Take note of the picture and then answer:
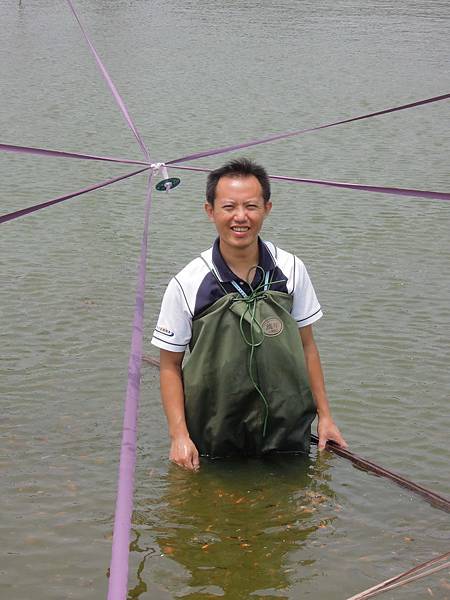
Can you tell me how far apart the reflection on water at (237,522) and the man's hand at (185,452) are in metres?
0.21

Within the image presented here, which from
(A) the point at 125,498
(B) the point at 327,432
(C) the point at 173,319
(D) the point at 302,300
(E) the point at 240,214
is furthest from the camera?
(B) the point at 327,432

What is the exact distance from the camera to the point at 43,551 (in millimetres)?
3861

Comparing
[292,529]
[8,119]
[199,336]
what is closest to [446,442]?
[292,529]

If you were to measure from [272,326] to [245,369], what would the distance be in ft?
0.60

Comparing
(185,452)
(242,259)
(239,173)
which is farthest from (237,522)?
(239,173)

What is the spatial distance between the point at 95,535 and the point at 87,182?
20.1 feet

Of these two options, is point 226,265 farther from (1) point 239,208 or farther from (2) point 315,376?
A: (2) point 315,376

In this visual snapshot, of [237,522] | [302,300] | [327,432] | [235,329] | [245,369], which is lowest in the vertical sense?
[237,522]

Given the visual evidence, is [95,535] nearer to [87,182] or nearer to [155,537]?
[155,537]

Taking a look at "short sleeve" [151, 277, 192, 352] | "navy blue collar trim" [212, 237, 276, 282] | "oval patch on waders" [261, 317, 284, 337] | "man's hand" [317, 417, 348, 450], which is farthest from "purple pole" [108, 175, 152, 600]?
"man's hand" [317, 417, 348, 450]

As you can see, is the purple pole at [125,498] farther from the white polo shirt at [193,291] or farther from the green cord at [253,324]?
the green cord at [253,324]

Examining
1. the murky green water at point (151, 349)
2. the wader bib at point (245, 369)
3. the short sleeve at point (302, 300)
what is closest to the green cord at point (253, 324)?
the wader bib at point (245, 369)

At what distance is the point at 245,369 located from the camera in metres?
4.04

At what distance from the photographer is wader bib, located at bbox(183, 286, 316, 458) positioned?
158 inches
